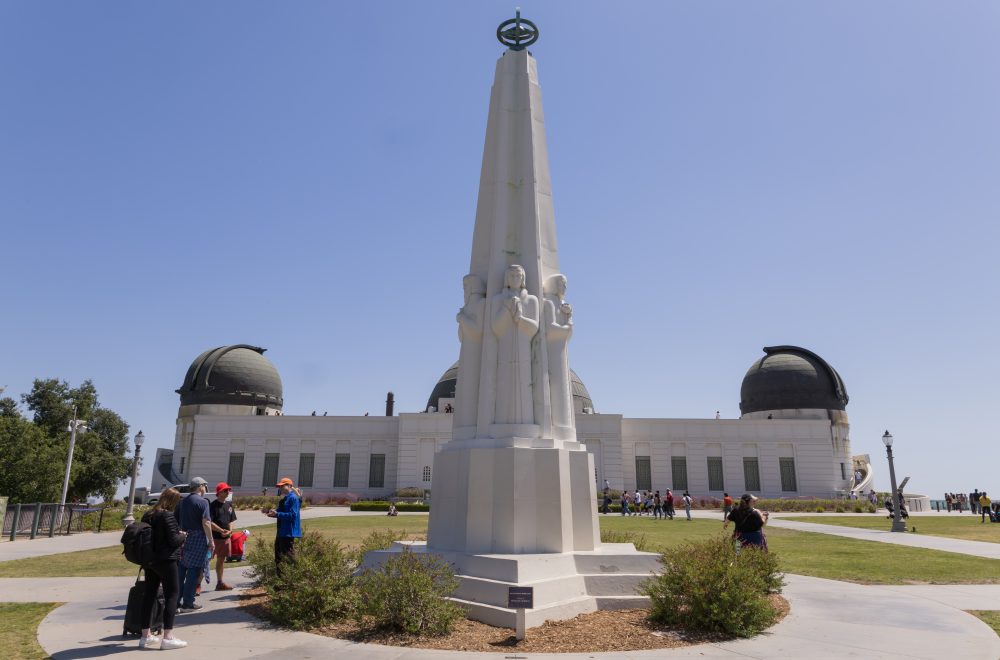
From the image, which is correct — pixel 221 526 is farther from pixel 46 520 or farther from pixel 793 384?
pixel 793 384

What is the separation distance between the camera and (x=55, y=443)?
1590 inches

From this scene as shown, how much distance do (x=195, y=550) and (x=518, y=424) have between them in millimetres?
4916

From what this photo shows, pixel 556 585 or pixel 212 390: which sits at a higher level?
pixel 212 390

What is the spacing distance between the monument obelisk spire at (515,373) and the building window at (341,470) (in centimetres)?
4313

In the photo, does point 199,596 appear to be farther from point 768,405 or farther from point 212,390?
point 768,405

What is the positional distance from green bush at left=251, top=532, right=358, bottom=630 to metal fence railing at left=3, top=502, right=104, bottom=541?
18.5m

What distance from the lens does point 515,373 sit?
9.48 metres

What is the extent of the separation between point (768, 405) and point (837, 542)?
3921 cm

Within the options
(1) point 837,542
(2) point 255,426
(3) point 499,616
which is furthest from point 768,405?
(3) point 499,616

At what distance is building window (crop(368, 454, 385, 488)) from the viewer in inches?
1973

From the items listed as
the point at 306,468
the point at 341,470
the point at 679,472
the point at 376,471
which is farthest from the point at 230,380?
the point at 679,472

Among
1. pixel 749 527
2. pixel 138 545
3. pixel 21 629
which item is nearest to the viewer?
pixel 138 545

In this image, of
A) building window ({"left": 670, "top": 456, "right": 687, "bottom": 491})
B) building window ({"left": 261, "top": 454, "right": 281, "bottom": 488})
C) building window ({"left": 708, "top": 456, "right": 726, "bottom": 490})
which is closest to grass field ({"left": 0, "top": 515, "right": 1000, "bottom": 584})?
building window ({"left": 670, "top": 456, "right": 687, "bottom": 491})

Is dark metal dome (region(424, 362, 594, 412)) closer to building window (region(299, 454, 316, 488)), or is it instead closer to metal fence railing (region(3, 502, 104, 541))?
building window (region(299, 454, 316, 488))
